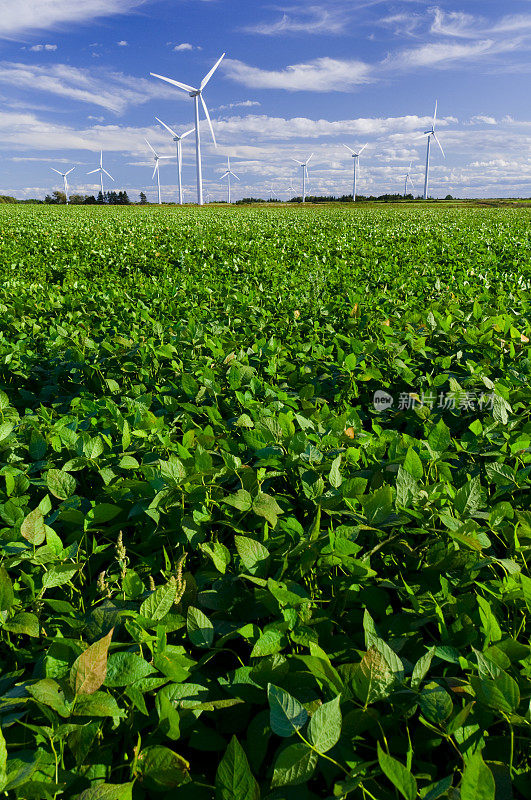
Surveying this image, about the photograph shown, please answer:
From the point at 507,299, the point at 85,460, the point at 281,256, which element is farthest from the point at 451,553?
the point at 281,256

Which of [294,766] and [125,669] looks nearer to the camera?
[294,766]

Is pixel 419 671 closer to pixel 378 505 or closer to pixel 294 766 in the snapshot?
pixel 294 766

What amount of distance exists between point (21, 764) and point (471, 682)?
2.95 feet

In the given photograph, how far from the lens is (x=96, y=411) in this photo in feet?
8.56

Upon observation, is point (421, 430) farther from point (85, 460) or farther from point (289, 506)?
point (85, 460)

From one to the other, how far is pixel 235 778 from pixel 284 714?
0.13 m

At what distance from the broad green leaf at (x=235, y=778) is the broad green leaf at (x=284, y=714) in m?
0.08

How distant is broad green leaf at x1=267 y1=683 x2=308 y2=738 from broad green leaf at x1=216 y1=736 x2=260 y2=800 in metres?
0.08

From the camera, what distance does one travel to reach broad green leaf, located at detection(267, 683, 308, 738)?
0.89 meters

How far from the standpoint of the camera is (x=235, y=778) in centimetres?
84

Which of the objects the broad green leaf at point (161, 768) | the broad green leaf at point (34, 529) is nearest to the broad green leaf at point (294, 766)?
the broad green leaf at point (161, 768)

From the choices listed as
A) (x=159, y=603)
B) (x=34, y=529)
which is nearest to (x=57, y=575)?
(x=34, y=529)

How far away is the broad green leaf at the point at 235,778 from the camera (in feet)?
2.75

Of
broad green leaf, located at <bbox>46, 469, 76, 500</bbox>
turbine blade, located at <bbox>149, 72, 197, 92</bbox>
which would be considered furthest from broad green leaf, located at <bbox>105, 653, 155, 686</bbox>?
turbine blade, located at <bbox>149, 72, 197, 92</bbox>
